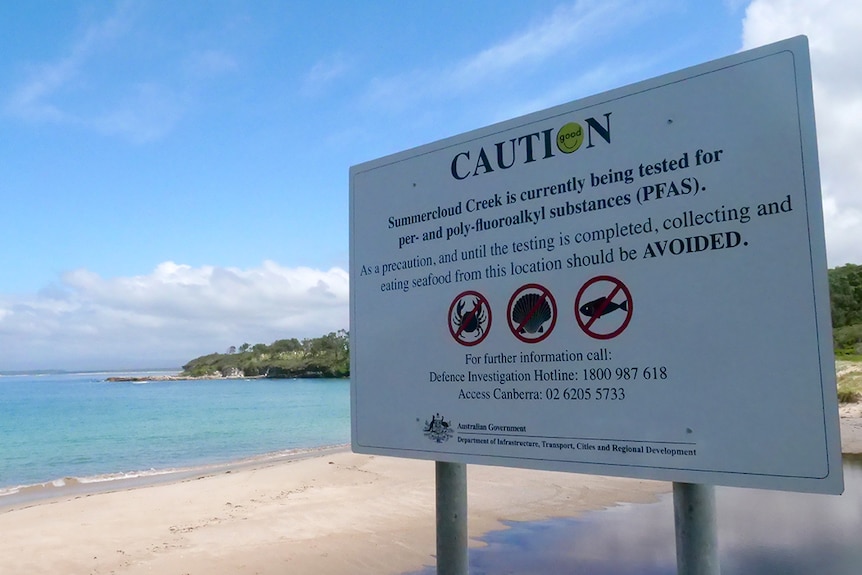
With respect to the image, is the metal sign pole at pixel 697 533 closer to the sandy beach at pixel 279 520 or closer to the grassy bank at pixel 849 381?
the sandy beach at pixel 279 520

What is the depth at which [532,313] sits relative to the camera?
3008 millimetres

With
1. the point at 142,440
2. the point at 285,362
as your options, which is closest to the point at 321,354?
the point at 285,362

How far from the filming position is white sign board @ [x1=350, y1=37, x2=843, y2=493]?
7.68 ft

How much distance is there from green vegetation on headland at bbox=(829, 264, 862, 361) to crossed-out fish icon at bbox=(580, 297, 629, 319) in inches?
1391

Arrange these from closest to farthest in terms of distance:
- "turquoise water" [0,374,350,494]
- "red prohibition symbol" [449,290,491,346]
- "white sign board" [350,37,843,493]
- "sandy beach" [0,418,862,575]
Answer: "white sign board" [350,37,843,493] → "red prohibition symbol" [449,290,491,346] → "sandy beach" [0,418,862,575] → "turquoise water" [0,374,350,494]

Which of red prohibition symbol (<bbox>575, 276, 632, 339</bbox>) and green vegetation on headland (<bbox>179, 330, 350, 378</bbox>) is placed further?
green vegetation on headland (<bbox>179, 330, 350, 378</bbox>)

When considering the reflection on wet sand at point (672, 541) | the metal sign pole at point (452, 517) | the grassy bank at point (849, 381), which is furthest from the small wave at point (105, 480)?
the grassy bank at point (849, 381)

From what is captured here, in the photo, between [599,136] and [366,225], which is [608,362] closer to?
[599,136]

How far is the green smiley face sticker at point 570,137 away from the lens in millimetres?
2947

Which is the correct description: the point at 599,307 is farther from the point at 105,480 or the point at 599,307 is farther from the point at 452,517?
the point at 105,480

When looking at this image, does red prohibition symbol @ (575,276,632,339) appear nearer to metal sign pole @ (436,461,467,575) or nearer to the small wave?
metal sign pole @ (436,461,467,575)

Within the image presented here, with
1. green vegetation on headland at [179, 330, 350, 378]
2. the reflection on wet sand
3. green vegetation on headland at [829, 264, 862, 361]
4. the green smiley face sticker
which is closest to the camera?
the green smiley face sticker

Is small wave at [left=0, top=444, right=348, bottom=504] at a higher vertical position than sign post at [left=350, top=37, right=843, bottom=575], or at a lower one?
lower

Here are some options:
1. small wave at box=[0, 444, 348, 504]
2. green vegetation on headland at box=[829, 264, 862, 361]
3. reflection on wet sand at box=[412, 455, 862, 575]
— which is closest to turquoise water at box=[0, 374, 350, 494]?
small wave at box=[0, 444, 348, 504]
